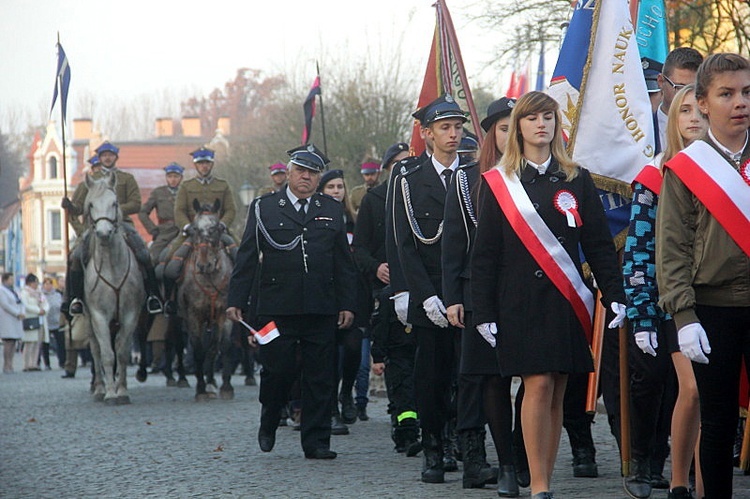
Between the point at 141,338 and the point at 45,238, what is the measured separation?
89448mm

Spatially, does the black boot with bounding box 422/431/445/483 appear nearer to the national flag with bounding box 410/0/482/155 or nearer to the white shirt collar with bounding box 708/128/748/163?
the white shirt collar with bounding box 708/128/748/163

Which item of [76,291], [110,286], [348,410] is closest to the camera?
[348,410]

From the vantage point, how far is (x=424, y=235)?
8.95m

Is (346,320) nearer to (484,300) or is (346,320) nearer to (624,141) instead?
(624,141)

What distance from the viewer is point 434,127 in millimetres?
9094

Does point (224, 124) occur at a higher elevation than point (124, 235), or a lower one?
higher

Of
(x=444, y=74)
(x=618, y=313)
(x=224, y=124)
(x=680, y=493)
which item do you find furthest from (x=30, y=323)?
(x=224, y=124)

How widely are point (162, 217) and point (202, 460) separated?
31.8ft

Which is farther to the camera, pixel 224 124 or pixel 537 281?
pixel 224 124

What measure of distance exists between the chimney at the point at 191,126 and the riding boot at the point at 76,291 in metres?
92.3

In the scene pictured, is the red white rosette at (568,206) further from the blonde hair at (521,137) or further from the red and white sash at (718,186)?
the red and white sash at (718,186)

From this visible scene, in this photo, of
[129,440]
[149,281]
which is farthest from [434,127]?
[149,281]

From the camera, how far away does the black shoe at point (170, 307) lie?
17902mm

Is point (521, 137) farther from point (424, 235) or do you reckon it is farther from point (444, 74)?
point (444, 74)
